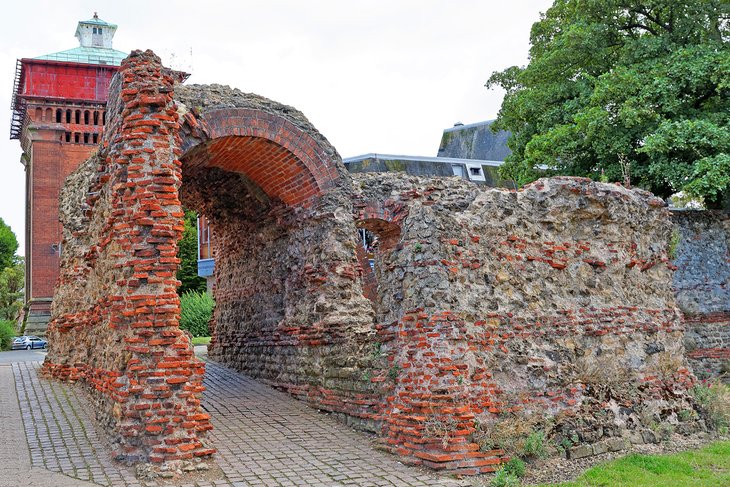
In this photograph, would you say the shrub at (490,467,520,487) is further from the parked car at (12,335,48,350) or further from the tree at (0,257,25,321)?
the tree at (0,257,25,321)

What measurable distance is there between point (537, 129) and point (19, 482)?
16.2 m

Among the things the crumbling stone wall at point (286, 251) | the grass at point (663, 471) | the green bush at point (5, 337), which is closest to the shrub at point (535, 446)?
the grass at point (663, 471)

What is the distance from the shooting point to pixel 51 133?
36.9 meters

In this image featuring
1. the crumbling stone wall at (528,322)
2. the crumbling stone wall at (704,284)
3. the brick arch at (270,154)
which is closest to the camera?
the crumbling stone wall at (528,322)

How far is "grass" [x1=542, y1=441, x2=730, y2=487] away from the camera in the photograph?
7.18m

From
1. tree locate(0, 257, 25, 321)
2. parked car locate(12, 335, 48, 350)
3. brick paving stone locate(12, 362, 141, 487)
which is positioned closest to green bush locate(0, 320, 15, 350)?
parked car locate(12, 335, 48, 350)

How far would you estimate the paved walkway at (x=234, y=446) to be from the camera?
7.05 metres

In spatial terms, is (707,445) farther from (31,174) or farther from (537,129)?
(31,174)

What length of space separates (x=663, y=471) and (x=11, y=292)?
149ft

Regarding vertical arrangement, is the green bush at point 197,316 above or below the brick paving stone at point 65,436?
above

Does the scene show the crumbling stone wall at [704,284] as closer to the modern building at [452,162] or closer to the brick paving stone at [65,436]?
the modern building at [452,162]

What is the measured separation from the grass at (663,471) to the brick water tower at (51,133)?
33.9 m

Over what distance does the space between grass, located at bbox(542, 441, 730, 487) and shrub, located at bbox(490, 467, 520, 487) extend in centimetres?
37

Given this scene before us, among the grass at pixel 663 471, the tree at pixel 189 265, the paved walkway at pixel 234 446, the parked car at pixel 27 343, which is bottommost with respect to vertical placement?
the parked car at pixel 27 343
